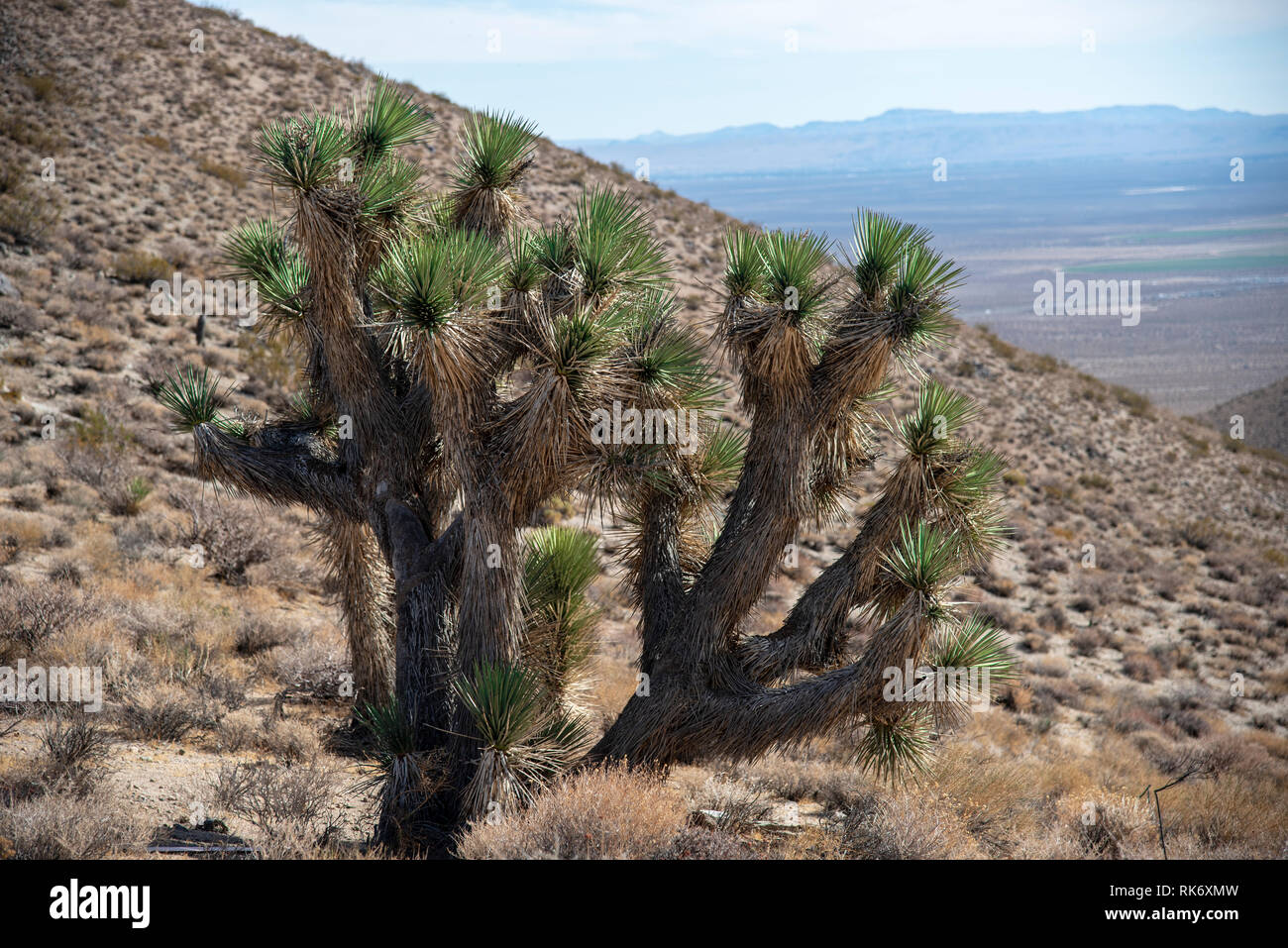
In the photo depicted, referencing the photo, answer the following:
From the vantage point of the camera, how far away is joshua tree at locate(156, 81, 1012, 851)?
5.28m

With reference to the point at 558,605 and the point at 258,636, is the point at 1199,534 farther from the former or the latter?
the point at 258,636

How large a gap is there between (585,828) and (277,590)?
23.9 feet

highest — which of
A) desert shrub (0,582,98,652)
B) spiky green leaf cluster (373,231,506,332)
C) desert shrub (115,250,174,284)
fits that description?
desert shrub (115,250,174,284)

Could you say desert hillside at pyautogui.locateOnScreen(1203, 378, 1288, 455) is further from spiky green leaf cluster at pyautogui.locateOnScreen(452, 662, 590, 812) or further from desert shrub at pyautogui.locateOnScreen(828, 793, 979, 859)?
spiky green leaf cluster at pyautogui.locateOnScreen(452, 662, 590, 812)

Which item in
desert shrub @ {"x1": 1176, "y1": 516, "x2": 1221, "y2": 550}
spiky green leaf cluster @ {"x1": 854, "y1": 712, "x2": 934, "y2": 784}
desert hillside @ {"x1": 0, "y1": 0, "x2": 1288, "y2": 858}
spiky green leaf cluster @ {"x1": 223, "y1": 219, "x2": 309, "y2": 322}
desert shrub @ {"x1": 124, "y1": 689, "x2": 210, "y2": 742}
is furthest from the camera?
desert shrub @ {"x1": 1176, "y1": 516, "x2": 1221, "y2": 550}

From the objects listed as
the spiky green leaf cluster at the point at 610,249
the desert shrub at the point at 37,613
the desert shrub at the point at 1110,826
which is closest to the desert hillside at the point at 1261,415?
the desert shrub at the point at 1110,826

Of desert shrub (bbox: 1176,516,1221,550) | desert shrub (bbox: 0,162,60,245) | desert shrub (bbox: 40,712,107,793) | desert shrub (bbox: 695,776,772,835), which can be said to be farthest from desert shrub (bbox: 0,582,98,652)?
desert shrub (bbox: 1176,516,1221,550)

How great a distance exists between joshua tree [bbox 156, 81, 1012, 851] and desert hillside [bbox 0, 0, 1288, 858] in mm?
783

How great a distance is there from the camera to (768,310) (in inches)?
213

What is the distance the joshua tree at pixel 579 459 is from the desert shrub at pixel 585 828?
0.35 m

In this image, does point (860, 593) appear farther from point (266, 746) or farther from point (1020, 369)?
point (1020, 369)

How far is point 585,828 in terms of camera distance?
16.2 feet

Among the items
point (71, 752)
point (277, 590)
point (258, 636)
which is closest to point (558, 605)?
point (71, 752)
